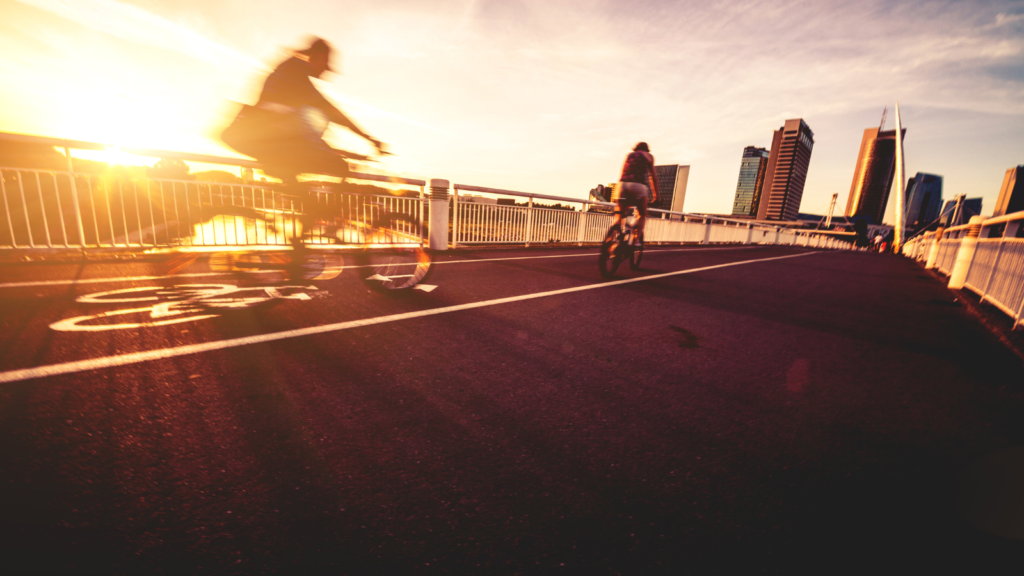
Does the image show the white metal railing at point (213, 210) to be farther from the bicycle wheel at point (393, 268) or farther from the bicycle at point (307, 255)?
the bicycle wheel at point (393, 268)

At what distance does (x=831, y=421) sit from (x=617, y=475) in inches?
54.8

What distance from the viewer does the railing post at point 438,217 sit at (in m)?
9.16

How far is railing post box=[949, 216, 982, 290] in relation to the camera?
712 centimetres

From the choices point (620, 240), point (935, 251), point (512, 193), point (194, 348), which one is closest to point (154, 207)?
point (194, 348)

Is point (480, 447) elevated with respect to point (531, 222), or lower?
lower

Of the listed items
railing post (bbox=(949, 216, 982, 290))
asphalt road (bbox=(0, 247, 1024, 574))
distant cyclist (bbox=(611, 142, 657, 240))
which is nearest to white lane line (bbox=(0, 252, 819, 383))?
asphalt road (bbox=(0, 247, 1024, 574))

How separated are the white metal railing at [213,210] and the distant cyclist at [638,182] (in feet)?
11.9

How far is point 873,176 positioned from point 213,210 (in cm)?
23549

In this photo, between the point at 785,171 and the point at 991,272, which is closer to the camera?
the point at 991,272

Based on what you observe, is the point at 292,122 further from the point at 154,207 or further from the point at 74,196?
the point at 154,207

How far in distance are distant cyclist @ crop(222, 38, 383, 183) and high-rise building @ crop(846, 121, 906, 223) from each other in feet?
708

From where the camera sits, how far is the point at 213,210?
509 cm

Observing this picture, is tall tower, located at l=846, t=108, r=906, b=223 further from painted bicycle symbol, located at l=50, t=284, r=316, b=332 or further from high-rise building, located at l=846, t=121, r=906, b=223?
painted bicycle symbol, located at l=50, t=284, r=316, b=332

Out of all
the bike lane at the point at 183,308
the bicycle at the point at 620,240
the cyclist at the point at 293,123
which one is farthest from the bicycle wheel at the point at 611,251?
the cyclist at the point at 293,123
